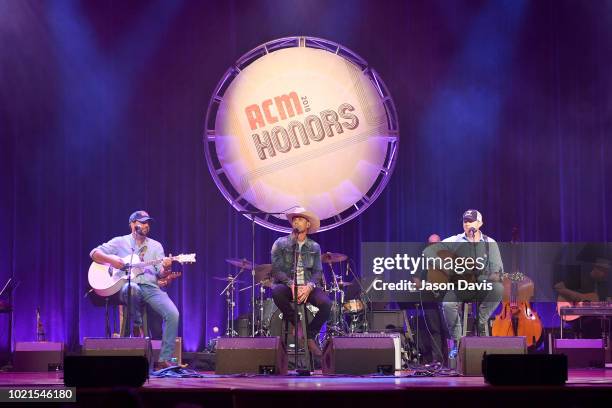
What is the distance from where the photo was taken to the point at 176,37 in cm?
1193

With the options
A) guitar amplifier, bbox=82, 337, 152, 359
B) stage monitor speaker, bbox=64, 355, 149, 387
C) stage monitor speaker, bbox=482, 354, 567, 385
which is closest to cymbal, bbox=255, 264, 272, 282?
guitar amplifier, bbox=82, 337, 152, 359

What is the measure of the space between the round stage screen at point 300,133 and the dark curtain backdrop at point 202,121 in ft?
0.75

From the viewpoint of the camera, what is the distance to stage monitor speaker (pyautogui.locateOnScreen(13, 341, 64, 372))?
31.7 feet

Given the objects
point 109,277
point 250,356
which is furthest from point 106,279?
point 250,356

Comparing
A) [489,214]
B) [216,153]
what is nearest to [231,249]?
[216,153]

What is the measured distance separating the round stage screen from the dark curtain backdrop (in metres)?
0.23

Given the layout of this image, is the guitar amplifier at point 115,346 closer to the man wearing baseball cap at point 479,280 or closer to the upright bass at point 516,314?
the man wearing baseball cap at point 479,280

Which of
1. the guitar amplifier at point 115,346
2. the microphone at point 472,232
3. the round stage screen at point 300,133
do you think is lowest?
the guitar amplifier at point 115,346

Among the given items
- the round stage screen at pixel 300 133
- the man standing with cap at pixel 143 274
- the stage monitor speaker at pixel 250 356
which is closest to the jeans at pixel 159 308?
the man standing with cap at pixel 143 274

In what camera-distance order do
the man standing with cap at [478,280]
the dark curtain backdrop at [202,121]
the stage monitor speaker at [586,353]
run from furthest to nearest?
the dark curtain backdrop at [202,121]
the man standing with cap at [478,280]
the stage monitor speaker at [586,353]

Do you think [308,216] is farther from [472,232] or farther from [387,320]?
[472,232]

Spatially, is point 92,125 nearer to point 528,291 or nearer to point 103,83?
point 103,83

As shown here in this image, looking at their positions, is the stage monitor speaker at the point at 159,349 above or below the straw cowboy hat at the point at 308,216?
below

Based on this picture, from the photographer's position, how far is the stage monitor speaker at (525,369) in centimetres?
526
